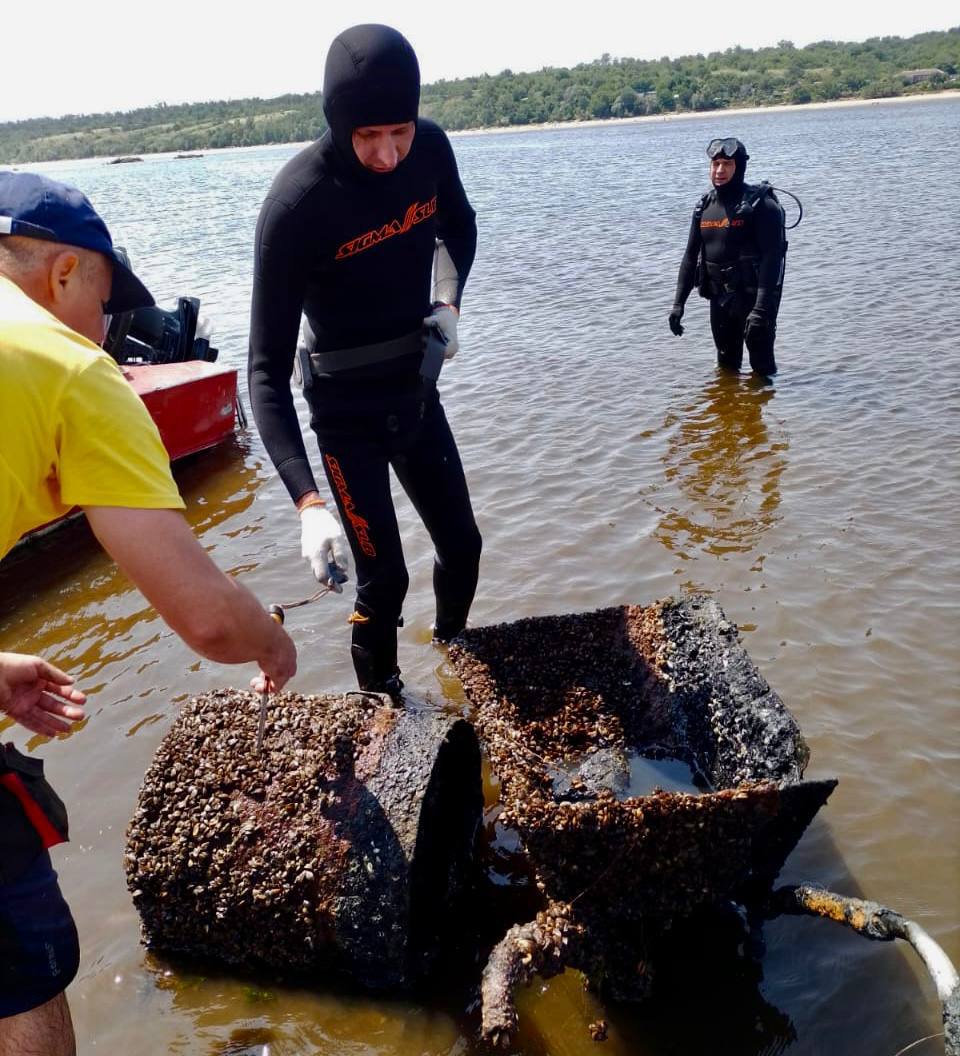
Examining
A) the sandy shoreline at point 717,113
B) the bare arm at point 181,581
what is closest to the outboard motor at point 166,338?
the bare arm at point 181,581

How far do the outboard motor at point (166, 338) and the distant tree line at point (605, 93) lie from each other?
63.9 metres

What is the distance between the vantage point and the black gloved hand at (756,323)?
→ 7742 mm

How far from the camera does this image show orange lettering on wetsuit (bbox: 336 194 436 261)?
10.5ft

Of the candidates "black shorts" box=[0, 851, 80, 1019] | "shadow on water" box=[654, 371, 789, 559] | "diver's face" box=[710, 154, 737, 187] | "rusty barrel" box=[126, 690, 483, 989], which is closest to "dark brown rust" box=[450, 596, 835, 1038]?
"rusty barrel" box=[126, 690, 483, 989]

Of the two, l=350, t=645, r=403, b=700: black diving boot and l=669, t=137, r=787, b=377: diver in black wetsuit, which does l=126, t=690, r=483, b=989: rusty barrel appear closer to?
l=350, t=645, r=403, b=700: black diving boot

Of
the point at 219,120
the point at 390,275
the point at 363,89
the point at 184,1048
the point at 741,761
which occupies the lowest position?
the point at 184,1048

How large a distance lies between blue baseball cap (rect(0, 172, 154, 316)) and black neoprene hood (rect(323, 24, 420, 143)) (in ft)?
4.52

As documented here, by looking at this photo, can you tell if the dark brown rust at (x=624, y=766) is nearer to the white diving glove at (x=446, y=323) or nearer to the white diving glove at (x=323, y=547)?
the white diving glove at (x=323, y=547)

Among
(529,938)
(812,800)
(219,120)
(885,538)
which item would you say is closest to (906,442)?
(885,538)

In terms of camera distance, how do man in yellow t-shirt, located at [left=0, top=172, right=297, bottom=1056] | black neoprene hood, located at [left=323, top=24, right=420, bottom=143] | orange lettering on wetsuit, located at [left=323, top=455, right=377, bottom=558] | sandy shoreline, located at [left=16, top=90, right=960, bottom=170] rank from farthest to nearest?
sandy shoreline, located at [left=16, top=90, right=960, bottom=170]
orange lettering on wetsuit, located at [left=323, top=455, right=377, bottom=558]
black neoprene hood, located at [left=323, top=24, right=420, bottom=143]
man in yellow t-shirt, located at [left=0, top=172, right=297, bottom=1056]

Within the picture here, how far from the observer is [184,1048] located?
2.66 meters

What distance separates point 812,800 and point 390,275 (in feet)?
7.09

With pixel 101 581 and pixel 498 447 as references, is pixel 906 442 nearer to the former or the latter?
pixel 498 447

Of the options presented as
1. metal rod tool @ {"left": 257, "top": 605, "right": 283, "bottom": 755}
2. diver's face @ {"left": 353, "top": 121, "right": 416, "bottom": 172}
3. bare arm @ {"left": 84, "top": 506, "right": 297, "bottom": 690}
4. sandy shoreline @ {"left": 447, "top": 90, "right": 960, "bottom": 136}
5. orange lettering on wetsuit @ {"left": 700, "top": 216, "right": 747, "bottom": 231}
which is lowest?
metal rod tool @ {"left": 257, "top": 605, "right": 283, "bottom": 755}
